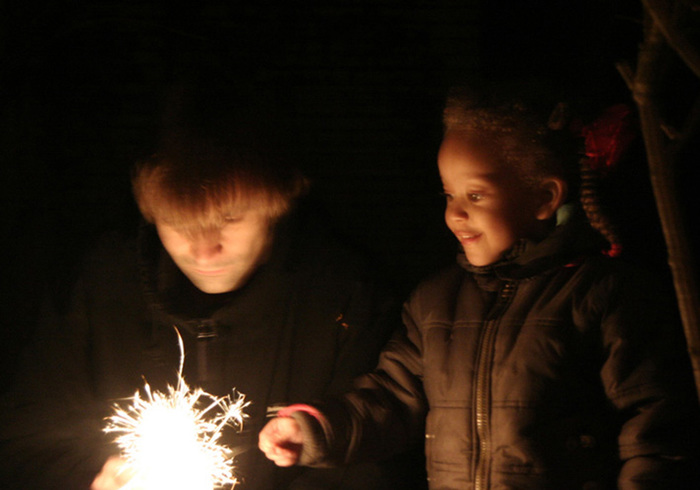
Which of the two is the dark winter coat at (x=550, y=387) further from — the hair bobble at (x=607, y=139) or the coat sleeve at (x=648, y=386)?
the hair bobble at (x=607, y=139)

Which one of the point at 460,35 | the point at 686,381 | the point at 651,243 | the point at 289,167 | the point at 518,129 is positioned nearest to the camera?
the point at 686,381

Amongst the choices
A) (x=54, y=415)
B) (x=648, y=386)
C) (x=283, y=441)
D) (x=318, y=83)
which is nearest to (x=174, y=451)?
(x=283, y=441)

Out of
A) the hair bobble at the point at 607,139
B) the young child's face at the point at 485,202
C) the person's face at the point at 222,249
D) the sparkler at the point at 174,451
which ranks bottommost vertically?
the sparkler at the point at 174,451

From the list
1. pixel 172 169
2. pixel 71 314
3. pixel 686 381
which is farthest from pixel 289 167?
pixel 686 381

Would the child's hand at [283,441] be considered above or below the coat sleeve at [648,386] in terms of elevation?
below

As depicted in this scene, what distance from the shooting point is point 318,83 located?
12.4 ft

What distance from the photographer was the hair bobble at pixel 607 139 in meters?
2.74

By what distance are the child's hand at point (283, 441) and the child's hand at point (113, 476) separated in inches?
21.7

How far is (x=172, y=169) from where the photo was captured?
9.48 ft

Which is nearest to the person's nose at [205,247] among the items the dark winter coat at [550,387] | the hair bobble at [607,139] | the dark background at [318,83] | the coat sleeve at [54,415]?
the coat sleeve at [54,415]

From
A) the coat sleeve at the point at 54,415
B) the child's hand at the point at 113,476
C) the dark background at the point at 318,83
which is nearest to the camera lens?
the child's hand at the point at 113,476

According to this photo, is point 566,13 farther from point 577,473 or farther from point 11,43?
point 11,43

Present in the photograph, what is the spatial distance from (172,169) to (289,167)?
480 mm

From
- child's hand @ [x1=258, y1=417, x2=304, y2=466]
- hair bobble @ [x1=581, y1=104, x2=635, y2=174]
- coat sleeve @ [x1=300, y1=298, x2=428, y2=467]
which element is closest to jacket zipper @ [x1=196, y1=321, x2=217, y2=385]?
child's hand @ [x1=258, y1=417, x2=304, y2=466]
